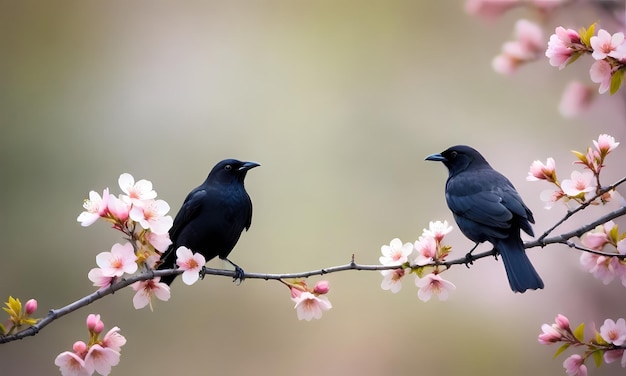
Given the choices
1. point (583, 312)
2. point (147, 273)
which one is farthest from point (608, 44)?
point (583, 312)

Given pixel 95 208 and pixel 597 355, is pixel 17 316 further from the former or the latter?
pixel 597 355

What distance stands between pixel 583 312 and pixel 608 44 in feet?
6.64

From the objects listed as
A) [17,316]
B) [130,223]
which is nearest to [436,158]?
[130,223]

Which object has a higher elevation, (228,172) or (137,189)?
(228,172)

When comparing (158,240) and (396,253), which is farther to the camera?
(396,253)

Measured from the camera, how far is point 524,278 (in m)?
1.78

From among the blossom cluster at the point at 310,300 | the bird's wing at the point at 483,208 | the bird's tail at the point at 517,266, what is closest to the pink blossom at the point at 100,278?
the blossom cluster at the point at 310,300

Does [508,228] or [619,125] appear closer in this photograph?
[508,228]

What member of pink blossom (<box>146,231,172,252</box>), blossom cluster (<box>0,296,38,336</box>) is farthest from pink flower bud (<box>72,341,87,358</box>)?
pink blossom (<box>146,231,172,252</box>)

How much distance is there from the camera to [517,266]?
1830mm

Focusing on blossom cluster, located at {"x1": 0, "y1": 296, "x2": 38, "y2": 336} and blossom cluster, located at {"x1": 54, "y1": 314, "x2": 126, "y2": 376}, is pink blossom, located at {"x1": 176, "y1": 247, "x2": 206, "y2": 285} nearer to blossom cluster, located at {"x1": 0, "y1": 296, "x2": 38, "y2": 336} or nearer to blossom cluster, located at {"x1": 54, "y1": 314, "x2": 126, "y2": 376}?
blossom cluster, located at {"x1": 54, "y1": 314, "x2": 126, "y2": 376}

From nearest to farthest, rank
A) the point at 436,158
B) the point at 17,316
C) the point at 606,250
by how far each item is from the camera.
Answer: the point at 17,316 → the point at 606,250 → the point at 436,158

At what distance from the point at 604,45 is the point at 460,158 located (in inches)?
38.8

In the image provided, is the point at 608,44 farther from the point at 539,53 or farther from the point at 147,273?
the point at 147,273
